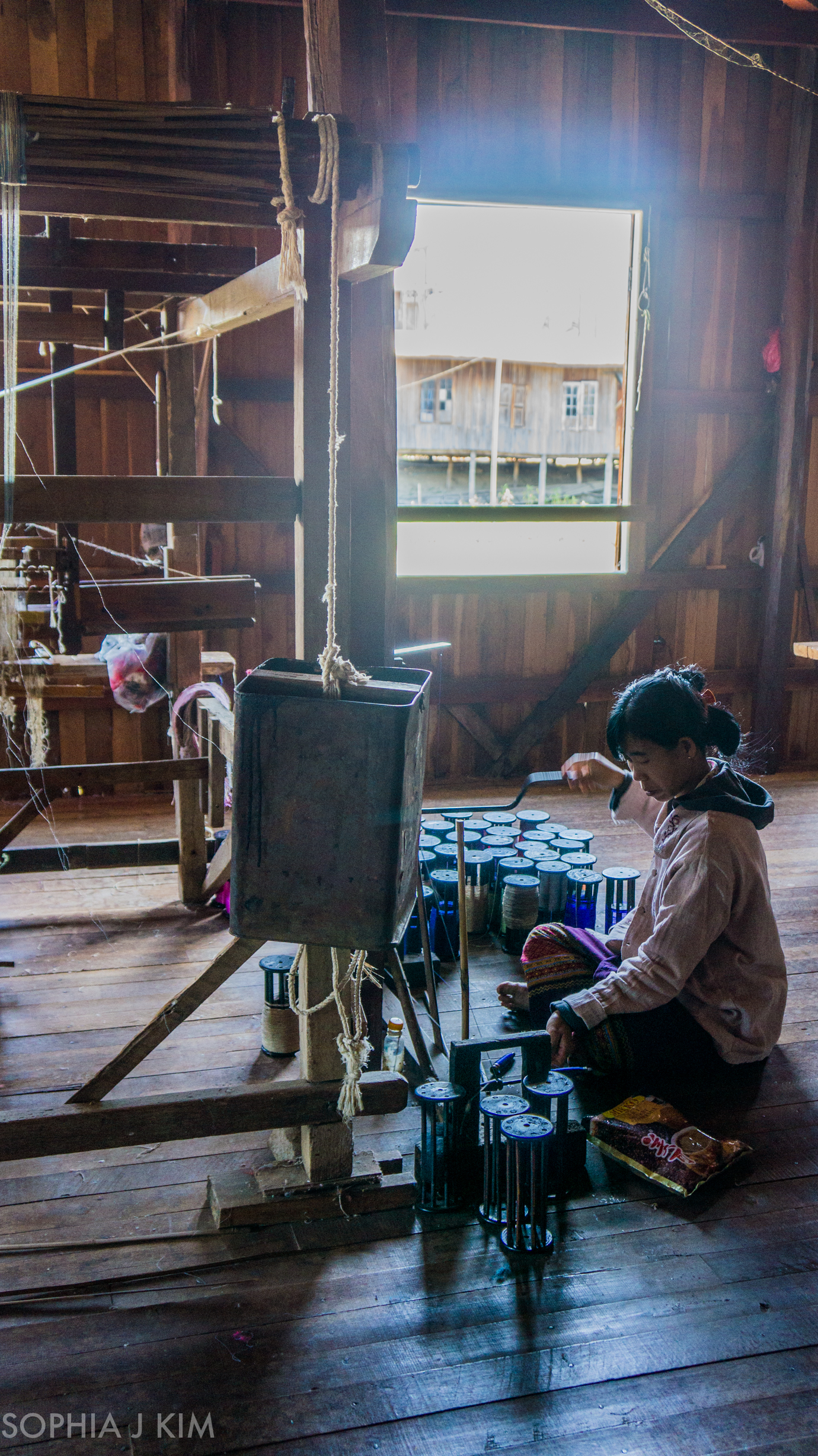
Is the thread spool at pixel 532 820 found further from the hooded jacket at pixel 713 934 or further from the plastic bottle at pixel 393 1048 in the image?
the hooded jacket at pixel 713 934

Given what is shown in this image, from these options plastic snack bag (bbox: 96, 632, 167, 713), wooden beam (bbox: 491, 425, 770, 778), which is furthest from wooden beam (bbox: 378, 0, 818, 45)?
plastic snack bag (bbox: 96, 632, 167, 713)

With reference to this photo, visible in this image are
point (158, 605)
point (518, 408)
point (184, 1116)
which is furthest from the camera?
point (518, 408)

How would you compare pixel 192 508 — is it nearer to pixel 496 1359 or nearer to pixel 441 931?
pixel 496 1359

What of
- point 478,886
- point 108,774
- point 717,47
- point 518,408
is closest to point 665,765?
point 478,886

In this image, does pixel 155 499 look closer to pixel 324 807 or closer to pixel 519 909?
pixel 324 807

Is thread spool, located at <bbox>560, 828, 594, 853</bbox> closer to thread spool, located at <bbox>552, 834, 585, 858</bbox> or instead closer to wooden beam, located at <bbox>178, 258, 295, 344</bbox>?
thread spool, located at <bbox>552, 834, 585, 858</bbox>

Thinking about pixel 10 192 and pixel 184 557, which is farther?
pixel 184 557

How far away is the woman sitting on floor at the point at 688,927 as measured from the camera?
235cm

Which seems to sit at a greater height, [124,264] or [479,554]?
[124,264]

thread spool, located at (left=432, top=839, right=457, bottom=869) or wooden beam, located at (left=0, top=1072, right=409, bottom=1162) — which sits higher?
thread spool, located at (left=432, top=839, right=457, bottom=869)

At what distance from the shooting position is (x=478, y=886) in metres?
3.49

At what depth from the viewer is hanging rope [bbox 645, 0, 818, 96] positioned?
15.5 ft

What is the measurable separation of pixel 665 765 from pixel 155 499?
1207 millimetres

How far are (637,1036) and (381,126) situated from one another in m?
1.93
